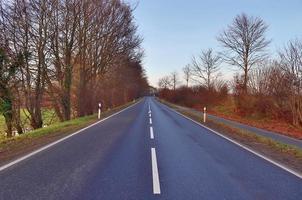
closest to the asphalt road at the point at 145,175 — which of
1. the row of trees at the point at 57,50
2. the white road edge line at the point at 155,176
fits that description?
the white road edge line at the point at 155,176

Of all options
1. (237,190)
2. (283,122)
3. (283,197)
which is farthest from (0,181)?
(283,122)

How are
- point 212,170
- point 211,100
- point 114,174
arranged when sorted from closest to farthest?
point 114,174 < point 212,170 < point 211,100

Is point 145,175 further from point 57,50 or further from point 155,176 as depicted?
point 57,50

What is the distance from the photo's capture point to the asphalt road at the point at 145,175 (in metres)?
5.62

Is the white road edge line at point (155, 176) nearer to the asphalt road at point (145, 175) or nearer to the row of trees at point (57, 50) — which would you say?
the asphalt road at point (145, 175)

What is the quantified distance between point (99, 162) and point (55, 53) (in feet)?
60.9

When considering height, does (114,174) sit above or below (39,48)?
below

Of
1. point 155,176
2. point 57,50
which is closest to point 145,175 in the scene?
point 155,176

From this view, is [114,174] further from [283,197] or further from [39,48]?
[39,48]

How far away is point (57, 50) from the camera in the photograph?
2531 centimetres

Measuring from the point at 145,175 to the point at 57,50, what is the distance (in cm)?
2035

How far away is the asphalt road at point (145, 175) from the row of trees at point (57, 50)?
12.1m

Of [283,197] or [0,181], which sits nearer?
[283,197]

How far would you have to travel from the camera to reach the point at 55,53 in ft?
82.6
